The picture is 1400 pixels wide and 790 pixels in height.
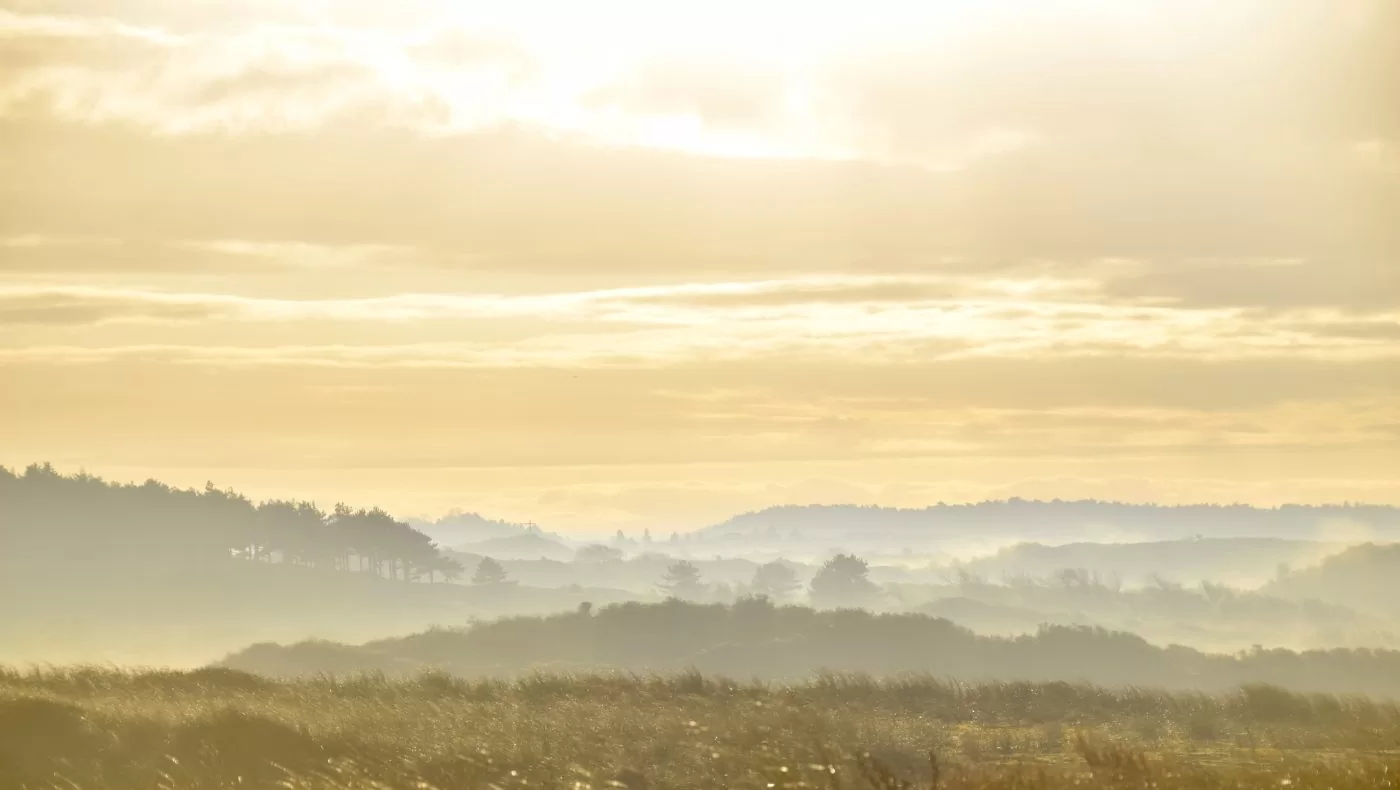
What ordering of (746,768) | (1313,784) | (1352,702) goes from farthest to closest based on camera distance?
(1352,702)
(746,768)
(1313,784)

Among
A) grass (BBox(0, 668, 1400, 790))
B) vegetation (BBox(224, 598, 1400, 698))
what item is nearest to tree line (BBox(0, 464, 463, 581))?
vegetation (BBox(224, 598, 1400, 698))

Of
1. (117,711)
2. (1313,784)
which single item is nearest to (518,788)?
(117,711)

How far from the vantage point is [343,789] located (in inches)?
730

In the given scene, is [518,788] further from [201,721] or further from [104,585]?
[104,585]

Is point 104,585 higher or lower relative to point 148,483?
lower

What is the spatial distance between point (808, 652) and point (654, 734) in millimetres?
77841

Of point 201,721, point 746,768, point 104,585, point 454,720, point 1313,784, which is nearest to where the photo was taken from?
point 1313,784

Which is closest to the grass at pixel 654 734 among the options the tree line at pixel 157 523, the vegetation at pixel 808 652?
the vegetation at pixel 808 652

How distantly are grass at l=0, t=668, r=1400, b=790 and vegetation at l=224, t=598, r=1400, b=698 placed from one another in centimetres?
6491

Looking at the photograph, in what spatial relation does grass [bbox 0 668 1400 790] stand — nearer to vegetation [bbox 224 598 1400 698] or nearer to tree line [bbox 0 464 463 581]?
vegetation [bbox 224 598 1400 698]

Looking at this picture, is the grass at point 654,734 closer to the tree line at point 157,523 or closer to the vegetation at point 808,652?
the vegetation at point 808,652

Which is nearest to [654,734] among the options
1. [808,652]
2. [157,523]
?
[808,652]

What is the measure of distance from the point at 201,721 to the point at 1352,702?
80.1 feet

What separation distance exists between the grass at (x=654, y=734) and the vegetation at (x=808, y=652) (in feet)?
213
